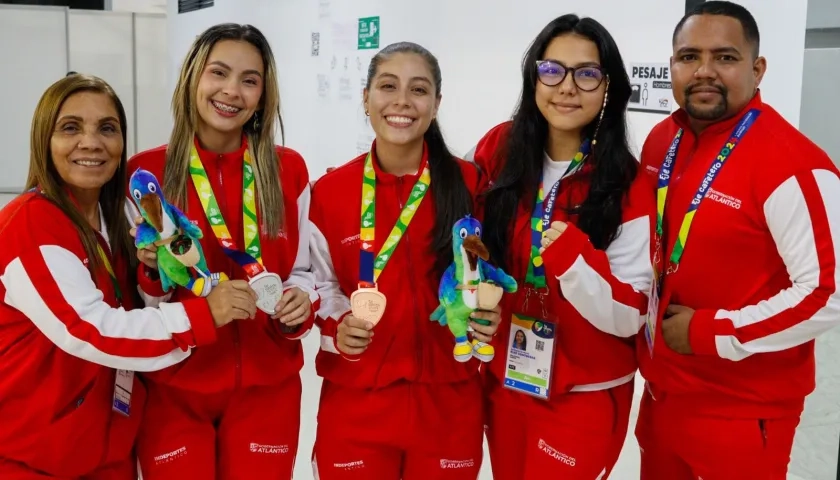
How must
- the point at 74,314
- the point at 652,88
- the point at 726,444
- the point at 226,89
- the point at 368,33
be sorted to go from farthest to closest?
the point at 368,33
the point at 652,88
the point at 226,89
the point at 726,444
the point at 74,314

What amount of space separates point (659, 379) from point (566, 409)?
0.91ft

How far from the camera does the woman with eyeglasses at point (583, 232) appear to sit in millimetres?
2225

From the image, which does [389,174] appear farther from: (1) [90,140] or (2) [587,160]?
(1) [90,140]

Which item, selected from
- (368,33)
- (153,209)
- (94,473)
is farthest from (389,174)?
(368,33)

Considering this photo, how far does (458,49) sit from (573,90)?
3.54 m

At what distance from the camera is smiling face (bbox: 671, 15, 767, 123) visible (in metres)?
2.30

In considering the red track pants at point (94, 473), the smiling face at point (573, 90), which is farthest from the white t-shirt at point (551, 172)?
the red track pants at point (94, 473)

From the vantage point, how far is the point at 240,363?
2.30 meters

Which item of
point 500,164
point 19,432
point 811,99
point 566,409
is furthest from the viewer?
point 811,99

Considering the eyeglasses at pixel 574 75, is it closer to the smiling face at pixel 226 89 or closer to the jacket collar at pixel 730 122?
the jacket collar at pixel 730 122

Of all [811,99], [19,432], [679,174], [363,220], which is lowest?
[19,432]

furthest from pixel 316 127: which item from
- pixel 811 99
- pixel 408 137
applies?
pixel 408 137

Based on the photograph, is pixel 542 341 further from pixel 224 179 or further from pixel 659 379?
pixel 224 179

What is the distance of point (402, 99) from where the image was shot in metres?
2.35
